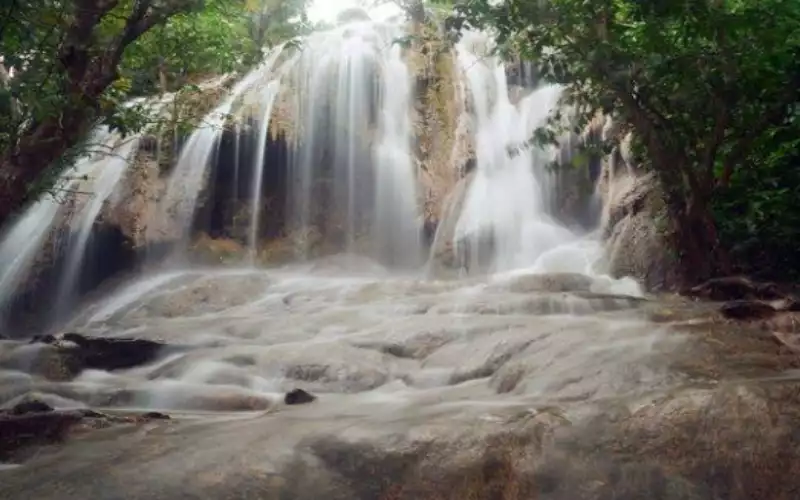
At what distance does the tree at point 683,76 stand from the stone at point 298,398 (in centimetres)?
448

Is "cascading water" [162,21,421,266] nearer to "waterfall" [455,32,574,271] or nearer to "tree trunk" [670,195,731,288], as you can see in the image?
"waterfall" [455,32,574,271]

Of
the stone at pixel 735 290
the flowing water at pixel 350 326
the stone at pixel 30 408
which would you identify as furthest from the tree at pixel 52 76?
the stone at pixel 735 290

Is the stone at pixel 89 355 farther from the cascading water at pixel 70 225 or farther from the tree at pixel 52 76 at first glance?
the cascading water at pixel 70 225

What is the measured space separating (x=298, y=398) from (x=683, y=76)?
5341mm

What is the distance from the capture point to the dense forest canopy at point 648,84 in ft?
19.0

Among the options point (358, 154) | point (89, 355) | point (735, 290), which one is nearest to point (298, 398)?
point (89, 355)

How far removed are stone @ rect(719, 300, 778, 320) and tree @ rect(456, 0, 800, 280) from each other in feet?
7.67

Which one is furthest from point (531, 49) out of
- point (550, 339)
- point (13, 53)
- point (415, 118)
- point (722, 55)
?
point (415, 118)

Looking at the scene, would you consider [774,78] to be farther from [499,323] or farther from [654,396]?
[654,396]

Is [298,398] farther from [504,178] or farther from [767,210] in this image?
[504,178]

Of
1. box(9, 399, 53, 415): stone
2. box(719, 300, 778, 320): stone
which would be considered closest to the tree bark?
box(9, 399, 53, 415): stone

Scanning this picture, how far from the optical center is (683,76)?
318 inches

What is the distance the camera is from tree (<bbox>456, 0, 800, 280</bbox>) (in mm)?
7746

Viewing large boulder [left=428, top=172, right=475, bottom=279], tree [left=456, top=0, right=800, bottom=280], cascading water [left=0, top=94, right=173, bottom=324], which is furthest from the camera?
cascading water [left=0, top=94, right=173, bottom=324]
